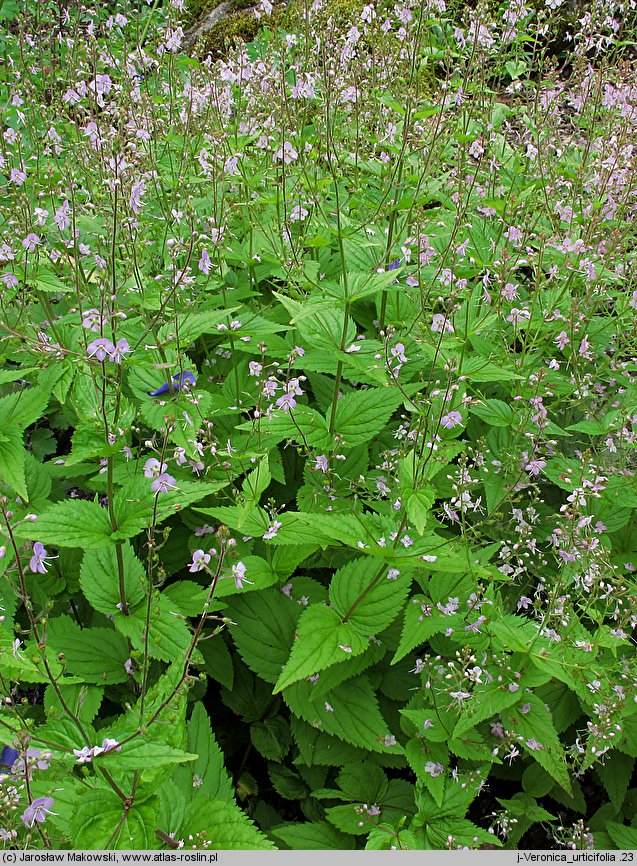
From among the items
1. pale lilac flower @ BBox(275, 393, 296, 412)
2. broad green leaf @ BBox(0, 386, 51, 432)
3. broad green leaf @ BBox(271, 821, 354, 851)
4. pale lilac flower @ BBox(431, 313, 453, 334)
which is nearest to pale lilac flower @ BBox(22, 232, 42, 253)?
broad green leaf @ BBox(0, 386, 51, 432)

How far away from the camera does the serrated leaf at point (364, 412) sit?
10.8 ft

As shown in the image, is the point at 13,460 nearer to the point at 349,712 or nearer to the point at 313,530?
the point at 313,530

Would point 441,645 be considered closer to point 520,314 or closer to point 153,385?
point 520,314

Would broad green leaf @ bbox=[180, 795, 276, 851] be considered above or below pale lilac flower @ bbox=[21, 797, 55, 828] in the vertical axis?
below

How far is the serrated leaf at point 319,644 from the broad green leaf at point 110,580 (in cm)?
77

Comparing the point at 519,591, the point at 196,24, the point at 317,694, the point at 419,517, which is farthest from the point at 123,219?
the point at 196,24

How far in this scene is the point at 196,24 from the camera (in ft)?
36.6

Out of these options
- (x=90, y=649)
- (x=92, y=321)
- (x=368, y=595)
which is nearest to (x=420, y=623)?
(x=368, y=595)

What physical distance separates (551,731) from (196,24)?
12.4 meters

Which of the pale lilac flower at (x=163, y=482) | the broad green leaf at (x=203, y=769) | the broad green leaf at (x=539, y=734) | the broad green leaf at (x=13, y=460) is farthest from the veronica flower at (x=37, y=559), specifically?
the broad green leaf at (x=539, y=734)

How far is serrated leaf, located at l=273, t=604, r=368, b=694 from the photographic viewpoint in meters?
2.62

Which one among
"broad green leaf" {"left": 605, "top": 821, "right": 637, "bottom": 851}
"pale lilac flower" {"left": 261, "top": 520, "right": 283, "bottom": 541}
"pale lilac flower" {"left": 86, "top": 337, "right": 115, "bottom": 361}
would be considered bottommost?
"broad green leaf" {"left": 605, "top": 821, "right": 637, "bottom": 851}

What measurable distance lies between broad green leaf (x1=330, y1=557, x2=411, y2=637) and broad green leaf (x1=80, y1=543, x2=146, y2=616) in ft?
3.09

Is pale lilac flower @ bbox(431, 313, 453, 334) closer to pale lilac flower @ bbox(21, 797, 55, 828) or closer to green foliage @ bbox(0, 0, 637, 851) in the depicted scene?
green foliage @ bbox(0, 0, 637, 851)
